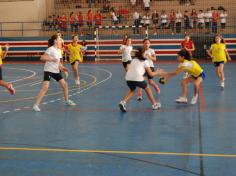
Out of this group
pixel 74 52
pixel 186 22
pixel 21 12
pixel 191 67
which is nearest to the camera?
pixel 191 67

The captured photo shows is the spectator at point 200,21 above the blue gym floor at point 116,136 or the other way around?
above

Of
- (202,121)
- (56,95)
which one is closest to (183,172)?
(202,121)

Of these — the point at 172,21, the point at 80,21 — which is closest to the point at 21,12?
the point at 80,21

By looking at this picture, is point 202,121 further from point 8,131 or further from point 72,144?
point 8,131

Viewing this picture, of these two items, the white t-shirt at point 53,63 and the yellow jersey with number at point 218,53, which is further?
the yellow jersey with number at point 218,53

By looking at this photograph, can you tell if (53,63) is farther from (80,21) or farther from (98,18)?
(80,21)

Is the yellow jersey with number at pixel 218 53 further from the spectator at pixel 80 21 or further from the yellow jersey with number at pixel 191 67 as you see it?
the spectator at pixel 80 21

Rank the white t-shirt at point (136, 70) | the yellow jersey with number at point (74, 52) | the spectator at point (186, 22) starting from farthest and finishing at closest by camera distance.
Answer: the spectator at point (186, 22), the yellow jersey with number at point (74, 52), the white t-shirt at point (136, 70)

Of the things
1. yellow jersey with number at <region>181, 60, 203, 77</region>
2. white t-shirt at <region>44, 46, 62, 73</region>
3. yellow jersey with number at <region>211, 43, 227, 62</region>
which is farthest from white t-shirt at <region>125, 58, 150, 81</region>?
yellow jersey with number at <region>211, 43, 227, 62</region>

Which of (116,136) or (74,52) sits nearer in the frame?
(116,136)

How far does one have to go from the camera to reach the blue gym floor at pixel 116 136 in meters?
6.53

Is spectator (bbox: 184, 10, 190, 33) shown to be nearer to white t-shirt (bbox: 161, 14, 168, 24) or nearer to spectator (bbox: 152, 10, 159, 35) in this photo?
white t-shirt (bbox: 161, 14, 168, 24)

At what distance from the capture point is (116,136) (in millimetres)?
8477

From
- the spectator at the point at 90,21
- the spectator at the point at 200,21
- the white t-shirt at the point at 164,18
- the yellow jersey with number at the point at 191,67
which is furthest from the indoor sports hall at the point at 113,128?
the spectator at the point at 90,21
